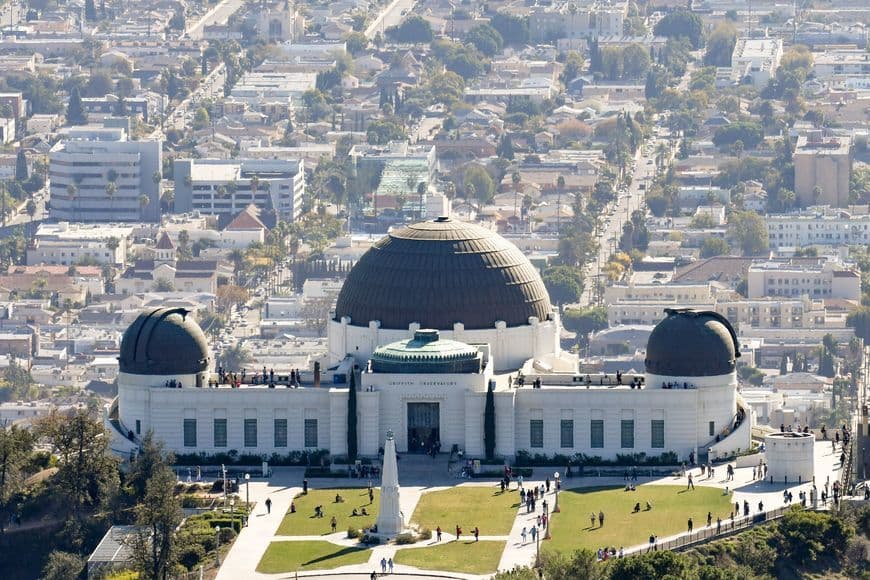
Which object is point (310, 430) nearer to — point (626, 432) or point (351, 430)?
point (351, 430)

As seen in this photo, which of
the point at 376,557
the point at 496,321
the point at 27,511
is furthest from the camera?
the point at 496,321

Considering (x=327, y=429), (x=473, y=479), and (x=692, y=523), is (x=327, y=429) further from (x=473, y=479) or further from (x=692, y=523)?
(x=692, y=523)

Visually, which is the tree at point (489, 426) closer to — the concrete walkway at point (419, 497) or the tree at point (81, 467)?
the concrete walkway at point (419, 497)

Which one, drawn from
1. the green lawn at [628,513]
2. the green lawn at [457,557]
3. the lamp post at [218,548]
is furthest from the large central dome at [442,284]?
the green lawn at [457,557]

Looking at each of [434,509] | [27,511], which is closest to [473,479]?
[434,509]

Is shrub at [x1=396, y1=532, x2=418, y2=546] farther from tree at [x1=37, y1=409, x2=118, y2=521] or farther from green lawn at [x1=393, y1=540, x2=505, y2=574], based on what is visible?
tree at [x1=37, y1=409, x2=118, y2=521]
